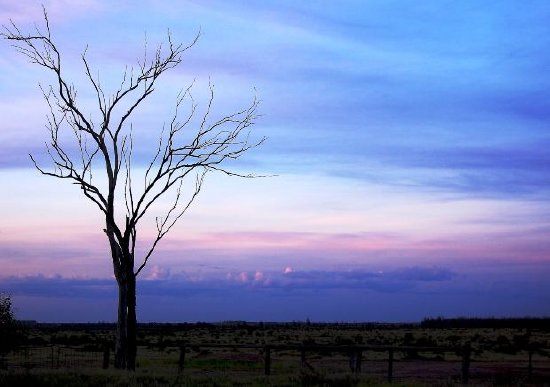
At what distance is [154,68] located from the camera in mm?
21719

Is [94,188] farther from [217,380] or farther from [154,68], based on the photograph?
[217,380]

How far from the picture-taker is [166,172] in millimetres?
21844

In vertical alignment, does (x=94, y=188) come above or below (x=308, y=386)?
above

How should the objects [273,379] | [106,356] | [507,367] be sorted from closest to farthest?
1. [273,379]
2. [106,356]
3. [507,367]

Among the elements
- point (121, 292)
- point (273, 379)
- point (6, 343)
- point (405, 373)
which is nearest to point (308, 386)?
point (273, 379)

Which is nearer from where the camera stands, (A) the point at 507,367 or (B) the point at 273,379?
(B) the point at 273,379

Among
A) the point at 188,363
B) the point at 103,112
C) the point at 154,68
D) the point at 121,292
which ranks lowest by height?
the point at 188,363

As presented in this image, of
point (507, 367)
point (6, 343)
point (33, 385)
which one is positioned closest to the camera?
point (33, 385)

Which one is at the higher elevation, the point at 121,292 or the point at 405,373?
the point at 121,292

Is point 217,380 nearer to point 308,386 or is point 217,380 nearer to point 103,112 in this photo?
point 308,386

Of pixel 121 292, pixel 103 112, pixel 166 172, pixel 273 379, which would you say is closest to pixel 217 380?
pixel 273 379

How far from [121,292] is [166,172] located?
3.49 m

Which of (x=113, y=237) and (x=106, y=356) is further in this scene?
(x=106, y=356)

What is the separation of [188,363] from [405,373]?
1002cm
